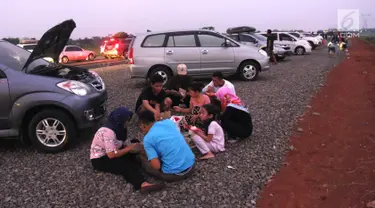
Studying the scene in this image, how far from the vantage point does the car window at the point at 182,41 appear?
10.4m

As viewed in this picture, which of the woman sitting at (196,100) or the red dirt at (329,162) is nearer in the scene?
the red dirt at (329,162)

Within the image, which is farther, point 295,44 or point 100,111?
point 295,44

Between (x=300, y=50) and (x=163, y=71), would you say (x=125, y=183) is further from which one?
(x=300, y=50)

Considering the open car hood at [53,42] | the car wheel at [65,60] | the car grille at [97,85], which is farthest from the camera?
the car wheel at [65,60]

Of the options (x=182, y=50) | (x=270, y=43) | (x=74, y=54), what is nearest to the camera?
(x=182, y=50)

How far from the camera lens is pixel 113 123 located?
13.8ft

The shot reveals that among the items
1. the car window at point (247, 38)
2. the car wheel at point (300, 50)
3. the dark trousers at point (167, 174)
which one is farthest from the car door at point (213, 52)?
the car wheel at point (300, 50)

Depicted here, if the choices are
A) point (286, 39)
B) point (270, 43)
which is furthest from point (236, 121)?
point (286, 39)

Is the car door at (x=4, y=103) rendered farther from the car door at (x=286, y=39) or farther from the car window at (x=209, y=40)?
the car door at (x=286, y=39)

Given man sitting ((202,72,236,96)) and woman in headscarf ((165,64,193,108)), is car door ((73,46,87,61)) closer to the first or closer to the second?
woman in headscarf ((165,64,193,108))

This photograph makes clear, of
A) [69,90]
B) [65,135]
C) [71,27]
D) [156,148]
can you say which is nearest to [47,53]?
[71,27]

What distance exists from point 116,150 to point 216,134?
1477 mm

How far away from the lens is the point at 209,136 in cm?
489

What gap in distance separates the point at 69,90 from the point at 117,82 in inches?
295
